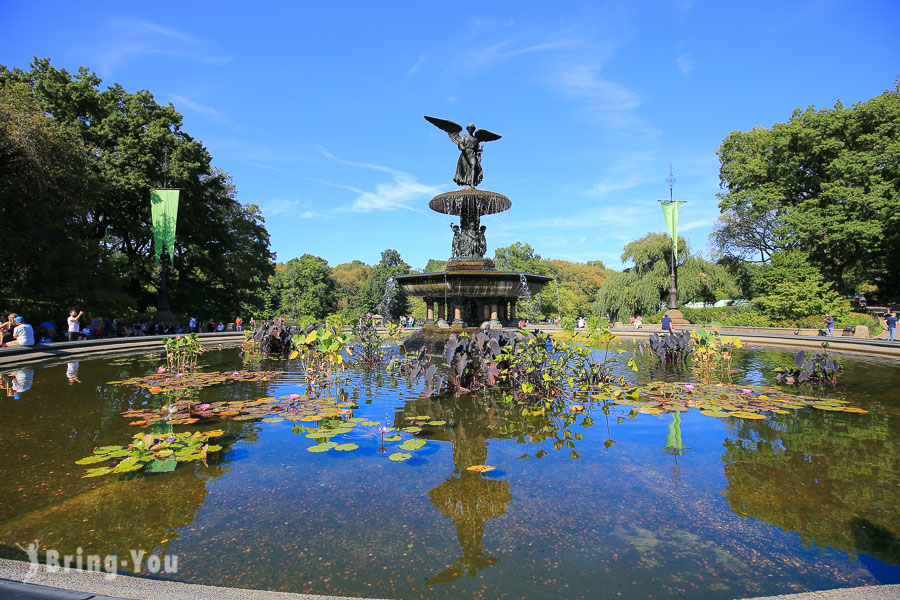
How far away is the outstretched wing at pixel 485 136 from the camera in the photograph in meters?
16.8

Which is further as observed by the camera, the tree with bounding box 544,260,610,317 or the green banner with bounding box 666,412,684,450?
the tree with bounding box 544,260,610,317

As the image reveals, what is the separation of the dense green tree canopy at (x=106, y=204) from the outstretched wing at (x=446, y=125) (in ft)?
50.2

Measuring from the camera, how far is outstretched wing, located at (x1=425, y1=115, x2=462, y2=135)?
54.2 ft

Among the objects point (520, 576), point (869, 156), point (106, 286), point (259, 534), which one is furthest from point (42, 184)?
point (869, 156)

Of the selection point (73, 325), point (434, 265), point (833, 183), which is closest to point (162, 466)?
point (73, 325)

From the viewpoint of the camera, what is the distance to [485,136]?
17.1 meters

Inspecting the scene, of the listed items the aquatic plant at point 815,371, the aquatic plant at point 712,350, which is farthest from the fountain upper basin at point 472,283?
the aquatic plant at point 815,371

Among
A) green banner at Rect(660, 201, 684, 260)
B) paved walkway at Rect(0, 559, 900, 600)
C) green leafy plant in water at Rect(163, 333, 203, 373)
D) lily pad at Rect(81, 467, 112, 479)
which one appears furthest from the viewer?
green banner at Rect(660, 201, 684, 260)

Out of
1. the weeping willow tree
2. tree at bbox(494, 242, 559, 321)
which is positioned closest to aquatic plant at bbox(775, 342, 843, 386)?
the weeping willow tree

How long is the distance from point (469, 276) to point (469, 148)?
19.0 ft

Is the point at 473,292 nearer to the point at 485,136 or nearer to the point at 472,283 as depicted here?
the point at 472,283

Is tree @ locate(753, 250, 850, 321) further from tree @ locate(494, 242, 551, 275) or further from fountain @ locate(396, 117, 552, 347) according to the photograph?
tree @ locate(494, 242, 551, 275)

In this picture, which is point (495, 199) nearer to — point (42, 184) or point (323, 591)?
point (323, 591)

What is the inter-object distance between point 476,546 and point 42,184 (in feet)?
78.1
